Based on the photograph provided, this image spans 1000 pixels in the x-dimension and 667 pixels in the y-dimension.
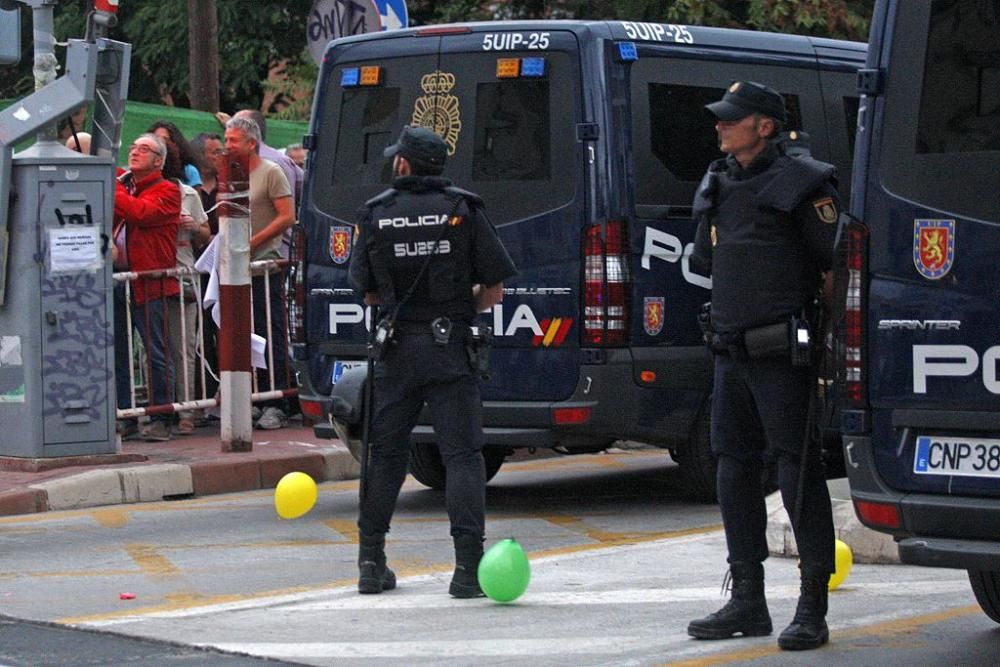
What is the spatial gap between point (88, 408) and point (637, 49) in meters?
3.77

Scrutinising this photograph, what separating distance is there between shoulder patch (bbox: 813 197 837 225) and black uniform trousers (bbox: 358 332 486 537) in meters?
1.61

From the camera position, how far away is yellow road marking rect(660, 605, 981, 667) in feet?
20.2

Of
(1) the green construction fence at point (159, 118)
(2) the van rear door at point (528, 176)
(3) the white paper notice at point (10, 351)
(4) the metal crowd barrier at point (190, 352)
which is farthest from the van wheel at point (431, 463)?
(1) the green construction fence at point (159, 118)

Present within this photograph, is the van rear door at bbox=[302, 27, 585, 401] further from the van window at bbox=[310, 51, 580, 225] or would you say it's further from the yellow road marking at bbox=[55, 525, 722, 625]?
the yellow road marking at bbox=[55, 525, 722, 625]

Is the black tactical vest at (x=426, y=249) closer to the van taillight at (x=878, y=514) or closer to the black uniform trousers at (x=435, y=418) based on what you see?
the black uniform trousers at (x=435, y=418)

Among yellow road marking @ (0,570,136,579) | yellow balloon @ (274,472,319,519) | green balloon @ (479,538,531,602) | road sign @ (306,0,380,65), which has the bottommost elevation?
yellow road marking @ (0,570,136,579)

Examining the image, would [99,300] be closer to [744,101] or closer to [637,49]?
[637,49]

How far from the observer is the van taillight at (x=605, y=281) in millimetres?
9203

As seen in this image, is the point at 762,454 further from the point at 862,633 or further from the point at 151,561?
the point at 151,561

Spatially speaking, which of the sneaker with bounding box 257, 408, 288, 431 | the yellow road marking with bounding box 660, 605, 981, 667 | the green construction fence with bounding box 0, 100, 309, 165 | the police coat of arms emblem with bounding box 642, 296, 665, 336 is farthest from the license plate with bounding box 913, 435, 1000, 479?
the green construction fence with bounding box 0, 100, 309, 165

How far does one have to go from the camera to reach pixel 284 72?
23.7m

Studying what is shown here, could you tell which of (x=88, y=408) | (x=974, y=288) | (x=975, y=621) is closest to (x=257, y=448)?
(x=88, y=408)

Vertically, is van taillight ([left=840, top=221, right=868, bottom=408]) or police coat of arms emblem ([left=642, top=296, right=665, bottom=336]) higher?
van taillight ([left=840, top=221, right=868, bottom=408])

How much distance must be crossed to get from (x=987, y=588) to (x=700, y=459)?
3356 millimetres
